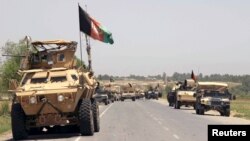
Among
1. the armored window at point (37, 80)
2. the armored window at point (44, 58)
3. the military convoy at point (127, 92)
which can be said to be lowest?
the military convoy at point (127, 92)

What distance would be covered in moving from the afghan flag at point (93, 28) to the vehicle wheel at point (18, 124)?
20.9 feet

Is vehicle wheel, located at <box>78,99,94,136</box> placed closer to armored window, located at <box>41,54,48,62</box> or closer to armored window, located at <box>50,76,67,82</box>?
armored window, located at <box>50,76,67,82</box>

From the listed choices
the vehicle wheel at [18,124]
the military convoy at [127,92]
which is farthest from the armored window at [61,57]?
the military convoy at [127,92]

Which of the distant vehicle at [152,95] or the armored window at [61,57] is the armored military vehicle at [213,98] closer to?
the armored window at [61,57]

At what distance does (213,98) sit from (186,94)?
1152 centimetres

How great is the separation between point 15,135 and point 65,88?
2.38m

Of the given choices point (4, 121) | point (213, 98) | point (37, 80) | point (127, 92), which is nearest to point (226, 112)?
point (213, 98)

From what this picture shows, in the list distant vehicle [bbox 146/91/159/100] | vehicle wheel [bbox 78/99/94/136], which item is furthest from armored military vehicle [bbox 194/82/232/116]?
distant vehicle [bbox 146/91/159/100]

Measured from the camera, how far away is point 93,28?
93.7ft

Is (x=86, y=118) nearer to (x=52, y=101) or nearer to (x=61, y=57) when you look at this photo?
(x=52, y=101)

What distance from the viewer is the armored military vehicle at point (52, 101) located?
21.9 metres

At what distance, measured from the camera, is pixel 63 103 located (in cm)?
2191

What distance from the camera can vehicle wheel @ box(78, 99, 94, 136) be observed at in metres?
22.3

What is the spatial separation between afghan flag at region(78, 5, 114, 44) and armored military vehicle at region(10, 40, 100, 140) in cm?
360
